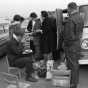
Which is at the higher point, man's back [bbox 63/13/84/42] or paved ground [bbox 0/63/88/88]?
man's back [bbox 63/13/84/42]

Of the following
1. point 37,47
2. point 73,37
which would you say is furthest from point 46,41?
point 73,37

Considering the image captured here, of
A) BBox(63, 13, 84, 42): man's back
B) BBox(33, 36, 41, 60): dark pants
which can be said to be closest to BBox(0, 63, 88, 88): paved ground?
BBox(63, 13, 84, 42): man's back

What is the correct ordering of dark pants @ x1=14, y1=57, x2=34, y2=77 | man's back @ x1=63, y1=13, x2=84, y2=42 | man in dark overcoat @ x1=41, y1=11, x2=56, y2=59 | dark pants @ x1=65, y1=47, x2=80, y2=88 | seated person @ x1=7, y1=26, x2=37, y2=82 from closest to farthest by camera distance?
man's back @ x1=63, y1=13, x2=84, y2=42
dark pants @ x1=65, y1=47, x2=80, y2=88
seated person @ x1=7, y1=26, x2=37, y2=82
dark pants @ x1=14, y1=57, x2=34, y2=77
man in dark overcoat @ x1=41, y1=11, x2=56, y2=59

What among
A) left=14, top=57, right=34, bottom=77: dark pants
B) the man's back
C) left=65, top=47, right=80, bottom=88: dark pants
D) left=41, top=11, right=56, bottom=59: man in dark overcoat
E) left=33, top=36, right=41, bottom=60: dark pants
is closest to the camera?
the man's back

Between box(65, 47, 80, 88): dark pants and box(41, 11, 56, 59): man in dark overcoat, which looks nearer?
box(65, 47, 80, 88): dark pants

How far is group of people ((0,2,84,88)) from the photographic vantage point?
5.20 metres

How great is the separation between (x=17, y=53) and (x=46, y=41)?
1.76 metres

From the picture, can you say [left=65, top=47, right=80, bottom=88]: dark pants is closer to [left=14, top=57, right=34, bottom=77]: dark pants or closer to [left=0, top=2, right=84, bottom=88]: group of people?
[left=0, top=2, right=84, bottom=88]: group of people

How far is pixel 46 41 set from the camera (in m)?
7.29

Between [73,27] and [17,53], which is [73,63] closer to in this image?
[73,27]

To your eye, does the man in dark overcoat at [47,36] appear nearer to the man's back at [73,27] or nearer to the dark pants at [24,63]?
the dark pants at [24,63]

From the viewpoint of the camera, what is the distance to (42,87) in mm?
5840

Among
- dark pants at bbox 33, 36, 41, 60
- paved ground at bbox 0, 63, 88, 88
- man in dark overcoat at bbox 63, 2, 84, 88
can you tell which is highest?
man in dark overcoat at bbox 63, 2, 84, 88

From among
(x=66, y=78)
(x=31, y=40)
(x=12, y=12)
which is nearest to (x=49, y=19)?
(x=31, y=40)
